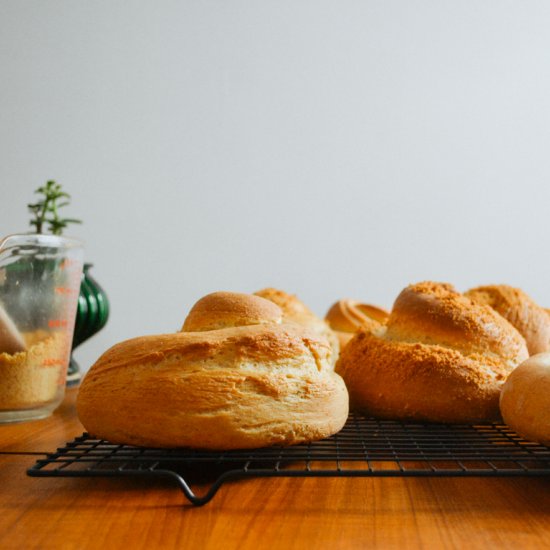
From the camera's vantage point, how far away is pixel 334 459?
2.37ft

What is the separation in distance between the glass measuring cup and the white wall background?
6.00 ft

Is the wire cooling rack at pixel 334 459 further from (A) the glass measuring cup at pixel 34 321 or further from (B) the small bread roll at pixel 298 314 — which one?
(B) the small bread roll at pixel 298 314

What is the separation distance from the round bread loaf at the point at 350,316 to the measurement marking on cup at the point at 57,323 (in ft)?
2.74

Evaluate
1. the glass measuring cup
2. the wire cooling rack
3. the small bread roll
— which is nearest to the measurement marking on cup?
the glass measuring cup

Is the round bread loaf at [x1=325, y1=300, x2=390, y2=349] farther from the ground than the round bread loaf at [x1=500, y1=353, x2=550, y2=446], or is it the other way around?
the round bread loaf at [x1=500, y1=353, x2=550, y2=446]

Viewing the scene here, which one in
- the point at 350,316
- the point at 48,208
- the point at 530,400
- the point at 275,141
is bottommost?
the point at 350,316

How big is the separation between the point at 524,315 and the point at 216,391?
2.88 ft

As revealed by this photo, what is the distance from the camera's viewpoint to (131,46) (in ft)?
10.1

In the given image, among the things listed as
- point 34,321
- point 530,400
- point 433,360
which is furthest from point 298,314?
point 530,400

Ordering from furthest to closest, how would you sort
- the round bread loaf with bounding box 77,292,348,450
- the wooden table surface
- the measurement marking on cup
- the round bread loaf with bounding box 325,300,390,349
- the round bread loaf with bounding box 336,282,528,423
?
the round bread loaf with bounding box 325,300,390,349, the measurement marking on cup, the round bread loaf with bounding box 336,282,528,423, the round bread loaf with bounding box 77,292,348,450, the wooden table surface

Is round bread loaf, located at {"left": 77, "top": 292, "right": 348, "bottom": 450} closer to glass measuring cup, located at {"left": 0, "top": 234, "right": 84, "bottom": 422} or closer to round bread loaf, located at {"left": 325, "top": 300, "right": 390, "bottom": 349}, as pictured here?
glass measuring cup, located at {"left": 0, "top": 234, "right": 84, "bottom": 422}

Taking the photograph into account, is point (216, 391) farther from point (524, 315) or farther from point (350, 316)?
point (350, 316)

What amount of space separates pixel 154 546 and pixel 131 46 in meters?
2.91

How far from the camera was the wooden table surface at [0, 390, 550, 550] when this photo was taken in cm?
60
